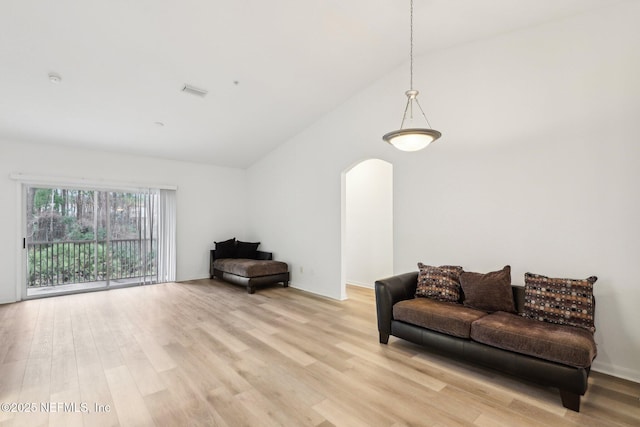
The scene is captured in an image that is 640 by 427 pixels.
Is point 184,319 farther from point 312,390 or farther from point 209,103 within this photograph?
point 209,103

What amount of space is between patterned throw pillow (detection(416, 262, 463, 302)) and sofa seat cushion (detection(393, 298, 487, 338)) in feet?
0.27

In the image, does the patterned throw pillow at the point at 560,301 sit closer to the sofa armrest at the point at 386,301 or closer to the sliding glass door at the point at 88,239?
the sofa armrest at the point at 386,301

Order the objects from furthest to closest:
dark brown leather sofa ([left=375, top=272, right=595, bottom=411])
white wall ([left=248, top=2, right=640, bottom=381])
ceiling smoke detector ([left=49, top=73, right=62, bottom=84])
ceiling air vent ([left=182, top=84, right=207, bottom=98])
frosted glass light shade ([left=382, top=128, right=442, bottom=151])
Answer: ceiling air vent ([left=182, top=84, right=207, bottom=98]) < ceiling smoke detector ([left=49, top=73, right=62, bottom=84]) < white wall ([left=248, top=2, right=640, bottom=381]) < frosted glass light shade ([left=382, top=128, right=442, bottom=151]) < dark brown leather sofa ([left=375, top=272, right=595, bottom=411])

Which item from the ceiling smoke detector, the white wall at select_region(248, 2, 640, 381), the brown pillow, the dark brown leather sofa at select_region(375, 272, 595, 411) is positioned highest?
the ceiling smoke detector

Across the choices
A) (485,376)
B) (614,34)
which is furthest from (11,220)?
(614,34)

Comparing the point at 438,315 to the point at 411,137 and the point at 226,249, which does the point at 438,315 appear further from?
the point at 226,249

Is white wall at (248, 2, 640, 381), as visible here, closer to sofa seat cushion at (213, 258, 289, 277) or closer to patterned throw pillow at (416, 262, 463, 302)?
patterned throw pillow at (416, 262, 463, 302)

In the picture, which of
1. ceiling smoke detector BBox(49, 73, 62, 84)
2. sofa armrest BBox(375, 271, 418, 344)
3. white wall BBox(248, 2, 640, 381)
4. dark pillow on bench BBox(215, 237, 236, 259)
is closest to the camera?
white wall BBox(248, 2, 640, 381)

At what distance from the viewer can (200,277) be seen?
6.95 metres

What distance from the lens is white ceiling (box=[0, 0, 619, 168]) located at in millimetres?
2914

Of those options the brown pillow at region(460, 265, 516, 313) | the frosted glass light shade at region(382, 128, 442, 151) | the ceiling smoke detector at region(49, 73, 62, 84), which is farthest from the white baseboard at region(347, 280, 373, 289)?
the ceiling smoke detector at region(49, 73, 62, 84)

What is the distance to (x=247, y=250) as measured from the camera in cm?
677

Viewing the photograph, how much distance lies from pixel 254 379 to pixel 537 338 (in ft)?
7.55

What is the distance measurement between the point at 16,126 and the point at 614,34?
7430 millimetres
